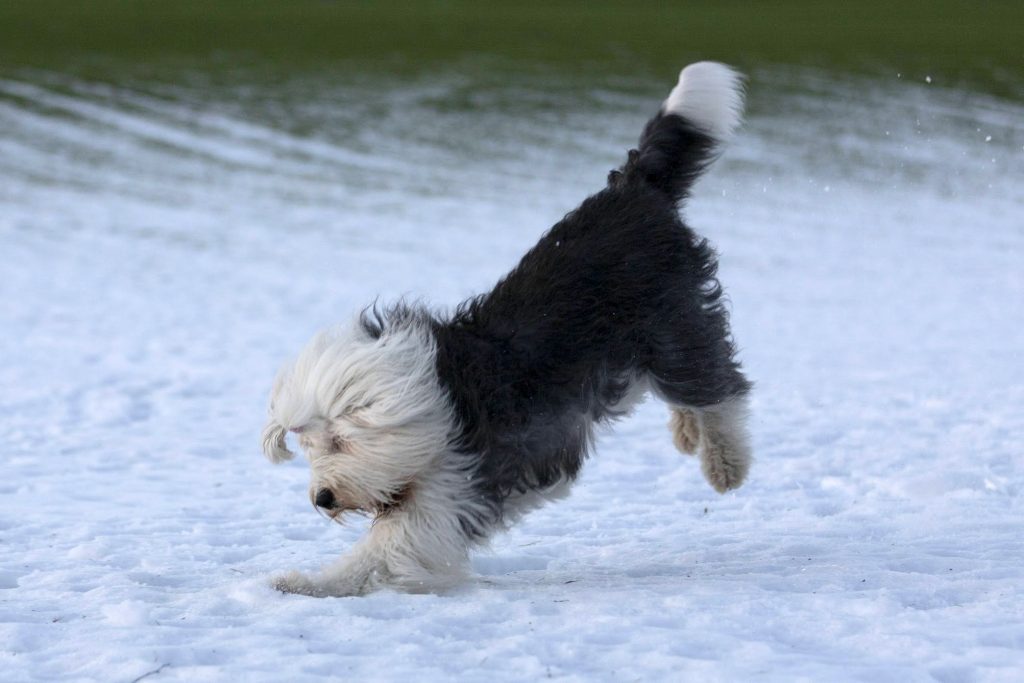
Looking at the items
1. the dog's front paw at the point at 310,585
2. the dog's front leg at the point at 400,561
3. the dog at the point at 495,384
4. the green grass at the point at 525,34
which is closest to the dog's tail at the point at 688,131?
the dog at the point at 495,384

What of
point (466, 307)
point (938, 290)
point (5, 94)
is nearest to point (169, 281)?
point (938, 290)

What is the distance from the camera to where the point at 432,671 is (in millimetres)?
3332

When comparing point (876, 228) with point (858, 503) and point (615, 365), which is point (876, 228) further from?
point (615, 365)

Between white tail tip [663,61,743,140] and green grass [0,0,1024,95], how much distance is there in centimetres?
1389

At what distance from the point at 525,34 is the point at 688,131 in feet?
68.4

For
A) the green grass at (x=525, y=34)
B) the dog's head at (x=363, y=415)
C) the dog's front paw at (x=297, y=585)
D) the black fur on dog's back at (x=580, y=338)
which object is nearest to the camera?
the dog's head at (x=363, y=415)

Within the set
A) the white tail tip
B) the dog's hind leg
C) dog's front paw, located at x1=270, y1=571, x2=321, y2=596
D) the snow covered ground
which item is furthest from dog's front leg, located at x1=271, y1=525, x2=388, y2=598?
the white tail tip

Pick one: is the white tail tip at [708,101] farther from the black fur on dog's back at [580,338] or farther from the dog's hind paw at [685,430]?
the dog's hind paw at [685,430]

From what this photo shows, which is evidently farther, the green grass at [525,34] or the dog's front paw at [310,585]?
the green grass at [525,34]

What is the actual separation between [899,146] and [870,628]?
504 inches

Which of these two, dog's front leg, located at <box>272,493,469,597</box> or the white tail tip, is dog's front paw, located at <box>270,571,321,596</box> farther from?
the white tail tip

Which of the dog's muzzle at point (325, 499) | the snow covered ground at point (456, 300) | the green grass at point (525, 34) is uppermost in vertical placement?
the dog's muzzle at point (325, 499)

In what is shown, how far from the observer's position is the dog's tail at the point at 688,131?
508 cm

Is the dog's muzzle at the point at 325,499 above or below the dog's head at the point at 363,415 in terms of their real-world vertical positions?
below
